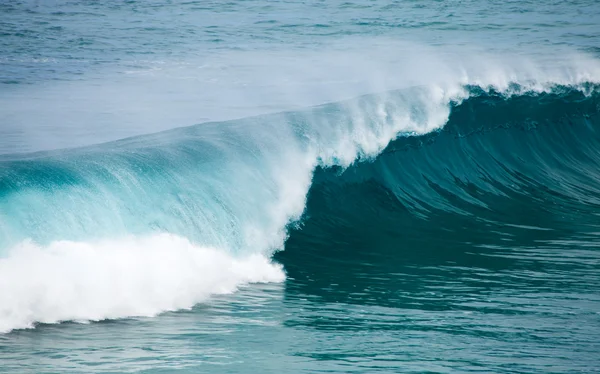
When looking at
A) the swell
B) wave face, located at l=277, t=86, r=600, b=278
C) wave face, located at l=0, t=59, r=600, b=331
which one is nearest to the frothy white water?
wave face, located at l=0, t=59, r=600, b=331

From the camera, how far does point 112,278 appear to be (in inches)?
295

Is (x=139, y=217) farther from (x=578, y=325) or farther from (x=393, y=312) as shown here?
(x=578, y=325)

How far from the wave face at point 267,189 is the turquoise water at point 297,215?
3 centimetres

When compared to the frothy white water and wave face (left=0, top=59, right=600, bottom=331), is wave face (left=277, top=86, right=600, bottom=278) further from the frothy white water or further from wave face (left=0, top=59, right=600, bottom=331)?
the frothy white water

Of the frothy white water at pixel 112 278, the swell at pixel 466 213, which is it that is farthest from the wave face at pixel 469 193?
the frothy white water at pixel 112 278

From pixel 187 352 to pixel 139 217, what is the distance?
9.72 ft

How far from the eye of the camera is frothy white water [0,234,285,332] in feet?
22.6

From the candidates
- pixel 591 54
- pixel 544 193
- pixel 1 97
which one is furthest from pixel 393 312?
pixel 591 54

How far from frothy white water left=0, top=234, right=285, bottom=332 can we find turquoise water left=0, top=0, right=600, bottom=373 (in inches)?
0.8

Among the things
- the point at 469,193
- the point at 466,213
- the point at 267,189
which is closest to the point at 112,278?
the point at 267,189

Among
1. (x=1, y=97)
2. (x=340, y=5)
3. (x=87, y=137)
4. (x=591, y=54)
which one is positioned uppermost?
(x=340, y=5)

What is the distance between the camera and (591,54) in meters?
23.0

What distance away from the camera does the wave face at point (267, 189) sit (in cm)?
756

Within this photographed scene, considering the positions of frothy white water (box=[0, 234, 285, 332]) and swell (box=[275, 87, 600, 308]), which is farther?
swell (box=[275, 87, 600, 308])
